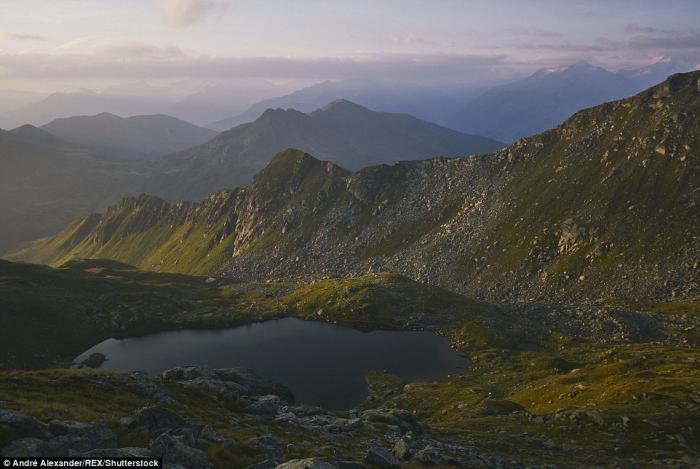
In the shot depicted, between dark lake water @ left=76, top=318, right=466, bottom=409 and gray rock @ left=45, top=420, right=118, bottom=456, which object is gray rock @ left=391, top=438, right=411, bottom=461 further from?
dark lake water @ left=76, top=318, right=466, bottom=409

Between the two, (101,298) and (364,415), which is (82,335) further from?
(364,415)

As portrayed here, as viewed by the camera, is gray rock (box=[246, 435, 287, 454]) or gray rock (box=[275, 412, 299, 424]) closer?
gray rock (box=[246, 435, 287, 454])

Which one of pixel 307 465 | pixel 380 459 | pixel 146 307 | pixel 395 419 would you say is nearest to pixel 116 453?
pixel 307 465

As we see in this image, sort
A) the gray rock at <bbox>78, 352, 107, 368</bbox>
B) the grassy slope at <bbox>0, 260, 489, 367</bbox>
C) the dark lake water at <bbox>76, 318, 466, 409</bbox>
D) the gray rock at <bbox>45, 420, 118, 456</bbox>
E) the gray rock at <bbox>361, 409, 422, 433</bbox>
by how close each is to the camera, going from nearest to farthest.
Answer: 1. the gray rock at <bbox>45, 420, 118, 456</bbox>
2. the gray rock at <bbox>361, 409, 422, 433</bbox>
3. the dark lake water at <bbox>76, 318, 466, 409</bbox>
4. the gray rock at <bbox>78, 352, 107, 368</bbox>
5. the grassy slope at <bbox>0, 260, 489, 367</bbox>

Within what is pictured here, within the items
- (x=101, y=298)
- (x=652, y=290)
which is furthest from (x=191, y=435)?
(x=652, y=290)

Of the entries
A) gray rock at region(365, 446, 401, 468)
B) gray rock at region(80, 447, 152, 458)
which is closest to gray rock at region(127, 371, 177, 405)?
gray rock at region(80, 447, 152, 458)

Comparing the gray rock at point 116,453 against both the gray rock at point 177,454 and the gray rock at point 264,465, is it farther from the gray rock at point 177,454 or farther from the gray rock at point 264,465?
the gray rock at point 264,465

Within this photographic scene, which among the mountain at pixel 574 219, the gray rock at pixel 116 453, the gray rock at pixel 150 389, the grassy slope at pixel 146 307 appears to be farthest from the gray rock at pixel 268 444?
the mountain at pixel 574 219

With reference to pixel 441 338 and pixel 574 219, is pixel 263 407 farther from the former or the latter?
pixel 574 219
